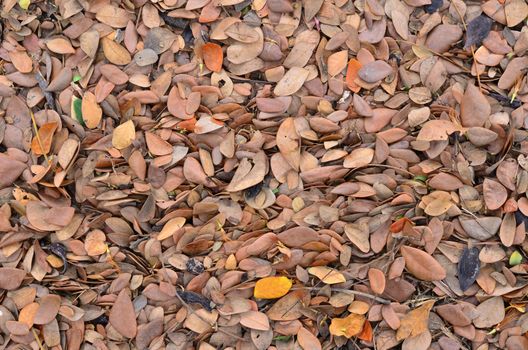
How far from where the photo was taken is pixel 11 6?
4.41 feet

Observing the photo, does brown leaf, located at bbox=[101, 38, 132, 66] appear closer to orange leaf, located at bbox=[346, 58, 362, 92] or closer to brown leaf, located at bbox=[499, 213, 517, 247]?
orange leaf, located at bbox=[346, 58, 362, 92]

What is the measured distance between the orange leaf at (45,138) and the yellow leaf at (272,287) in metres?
0.48

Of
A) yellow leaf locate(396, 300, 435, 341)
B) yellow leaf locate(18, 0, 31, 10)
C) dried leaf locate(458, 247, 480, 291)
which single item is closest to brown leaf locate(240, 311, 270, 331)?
yellow leaf locate(396, 300, 435, 341)

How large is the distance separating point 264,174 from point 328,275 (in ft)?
0.74

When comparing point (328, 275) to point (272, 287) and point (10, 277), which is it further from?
point (10, 277)

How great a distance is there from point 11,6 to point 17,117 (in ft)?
0.73

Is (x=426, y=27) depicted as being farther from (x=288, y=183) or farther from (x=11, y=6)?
(x=11, y=6)

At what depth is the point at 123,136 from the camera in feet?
4.29

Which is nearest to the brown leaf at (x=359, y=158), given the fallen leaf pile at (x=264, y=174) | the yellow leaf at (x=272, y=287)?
the fallen leaf pile at (x=264, y=174)

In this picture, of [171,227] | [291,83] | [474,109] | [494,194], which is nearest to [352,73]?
[291,83]

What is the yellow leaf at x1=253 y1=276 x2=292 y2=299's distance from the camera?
125 centimetres

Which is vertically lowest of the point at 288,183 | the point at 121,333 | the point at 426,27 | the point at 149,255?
the point at 121,333

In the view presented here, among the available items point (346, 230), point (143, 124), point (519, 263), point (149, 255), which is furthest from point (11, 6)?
point (519, 263)

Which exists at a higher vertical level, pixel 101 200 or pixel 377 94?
Answer: pixel 377 94
